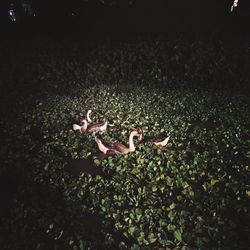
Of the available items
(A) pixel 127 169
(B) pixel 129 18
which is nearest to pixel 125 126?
(A) pixel 127 169

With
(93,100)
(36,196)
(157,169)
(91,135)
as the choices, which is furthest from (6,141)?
(157,169)

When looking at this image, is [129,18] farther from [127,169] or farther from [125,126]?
[127,169]

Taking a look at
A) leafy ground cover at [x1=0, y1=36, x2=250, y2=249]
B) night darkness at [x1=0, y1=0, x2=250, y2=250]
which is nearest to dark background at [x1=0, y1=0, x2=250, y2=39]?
night darkness at [x1=0, y1=0, x2=250, y2=250]

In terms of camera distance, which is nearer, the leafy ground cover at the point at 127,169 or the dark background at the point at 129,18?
the leafy ground cover at the point at 127,169

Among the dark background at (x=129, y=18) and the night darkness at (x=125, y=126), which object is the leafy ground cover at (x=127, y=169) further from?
the dark background at (x=129, y=18)

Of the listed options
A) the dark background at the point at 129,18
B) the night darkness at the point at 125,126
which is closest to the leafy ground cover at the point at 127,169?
the night darkness at the point at 125,126

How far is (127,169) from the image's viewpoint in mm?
5578

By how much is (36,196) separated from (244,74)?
824 centimetres

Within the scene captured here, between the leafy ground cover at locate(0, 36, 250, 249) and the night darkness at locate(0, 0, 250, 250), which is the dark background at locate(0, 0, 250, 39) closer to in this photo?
the night darkness at locate(0, 0, 250, 250)

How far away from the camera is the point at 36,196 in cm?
516

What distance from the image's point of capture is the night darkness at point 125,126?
4.40 m

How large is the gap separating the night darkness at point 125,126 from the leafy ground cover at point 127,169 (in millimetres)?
26

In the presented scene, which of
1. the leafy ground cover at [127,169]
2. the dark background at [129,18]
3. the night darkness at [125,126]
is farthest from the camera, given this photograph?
the dark background at [129,18]

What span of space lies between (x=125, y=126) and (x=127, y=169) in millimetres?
2118
